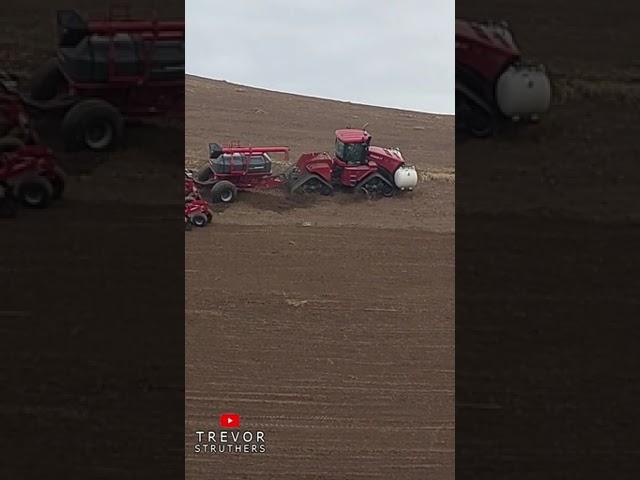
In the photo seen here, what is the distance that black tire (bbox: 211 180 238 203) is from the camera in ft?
14.1

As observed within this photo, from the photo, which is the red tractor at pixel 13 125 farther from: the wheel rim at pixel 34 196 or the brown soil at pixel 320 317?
the brown soil at pixel 320 317

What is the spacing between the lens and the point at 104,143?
4.29 m

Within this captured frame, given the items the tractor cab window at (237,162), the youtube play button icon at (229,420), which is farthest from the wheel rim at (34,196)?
the youtube play button icon at (229,420)

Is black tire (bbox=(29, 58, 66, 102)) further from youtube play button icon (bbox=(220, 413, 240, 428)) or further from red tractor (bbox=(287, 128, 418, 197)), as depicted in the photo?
youtube play button icon (bbox=(220, 413, 240, 428))

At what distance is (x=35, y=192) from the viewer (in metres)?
4.25

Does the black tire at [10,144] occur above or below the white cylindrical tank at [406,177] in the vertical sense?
above

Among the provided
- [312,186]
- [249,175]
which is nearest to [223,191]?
[249,175]
